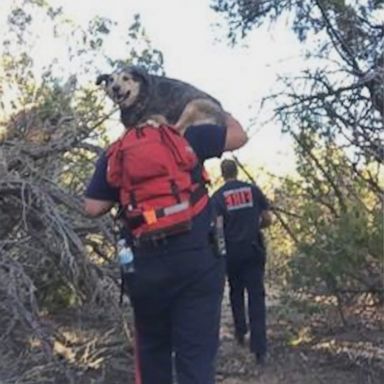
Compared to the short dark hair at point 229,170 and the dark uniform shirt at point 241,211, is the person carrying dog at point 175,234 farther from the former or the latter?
the short dark hair at point 229,170

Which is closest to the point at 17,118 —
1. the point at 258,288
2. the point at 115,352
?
the point at 115,352

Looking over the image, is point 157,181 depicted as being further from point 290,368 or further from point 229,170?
point 229,170

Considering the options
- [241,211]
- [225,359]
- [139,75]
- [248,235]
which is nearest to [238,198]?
[241,211]

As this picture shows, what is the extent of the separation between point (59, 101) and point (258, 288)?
7.53ft

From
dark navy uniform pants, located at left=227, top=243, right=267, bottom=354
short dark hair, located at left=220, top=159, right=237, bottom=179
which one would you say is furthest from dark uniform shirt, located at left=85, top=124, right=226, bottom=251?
short dark hair, located at left=220, top=159, right=237, bottom=179

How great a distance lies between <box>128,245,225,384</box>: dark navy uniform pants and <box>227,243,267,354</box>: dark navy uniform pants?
386 cm

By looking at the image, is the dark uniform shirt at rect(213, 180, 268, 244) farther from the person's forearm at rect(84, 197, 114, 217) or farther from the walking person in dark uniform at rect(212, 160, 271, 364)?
the person's forearm at rect(84, 197, 114, 217)

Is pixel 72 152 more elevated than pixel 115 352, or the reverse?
pixel 72 152

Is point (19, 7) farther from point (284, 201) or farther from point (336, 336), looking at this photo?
point (336, 336)

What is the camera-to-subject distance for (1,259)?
663 cm

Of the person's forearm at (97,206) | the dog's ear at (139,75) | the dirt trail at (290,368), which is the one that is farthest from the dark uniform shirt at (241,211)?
the dog's ear at (139,75)

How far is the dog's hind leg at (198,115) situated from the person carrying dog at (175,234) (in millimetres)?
42

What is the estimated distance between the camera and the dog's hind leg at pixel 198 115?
4.54 m

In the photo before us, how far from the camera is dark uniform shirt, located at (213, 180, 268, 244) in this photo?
852 cm
